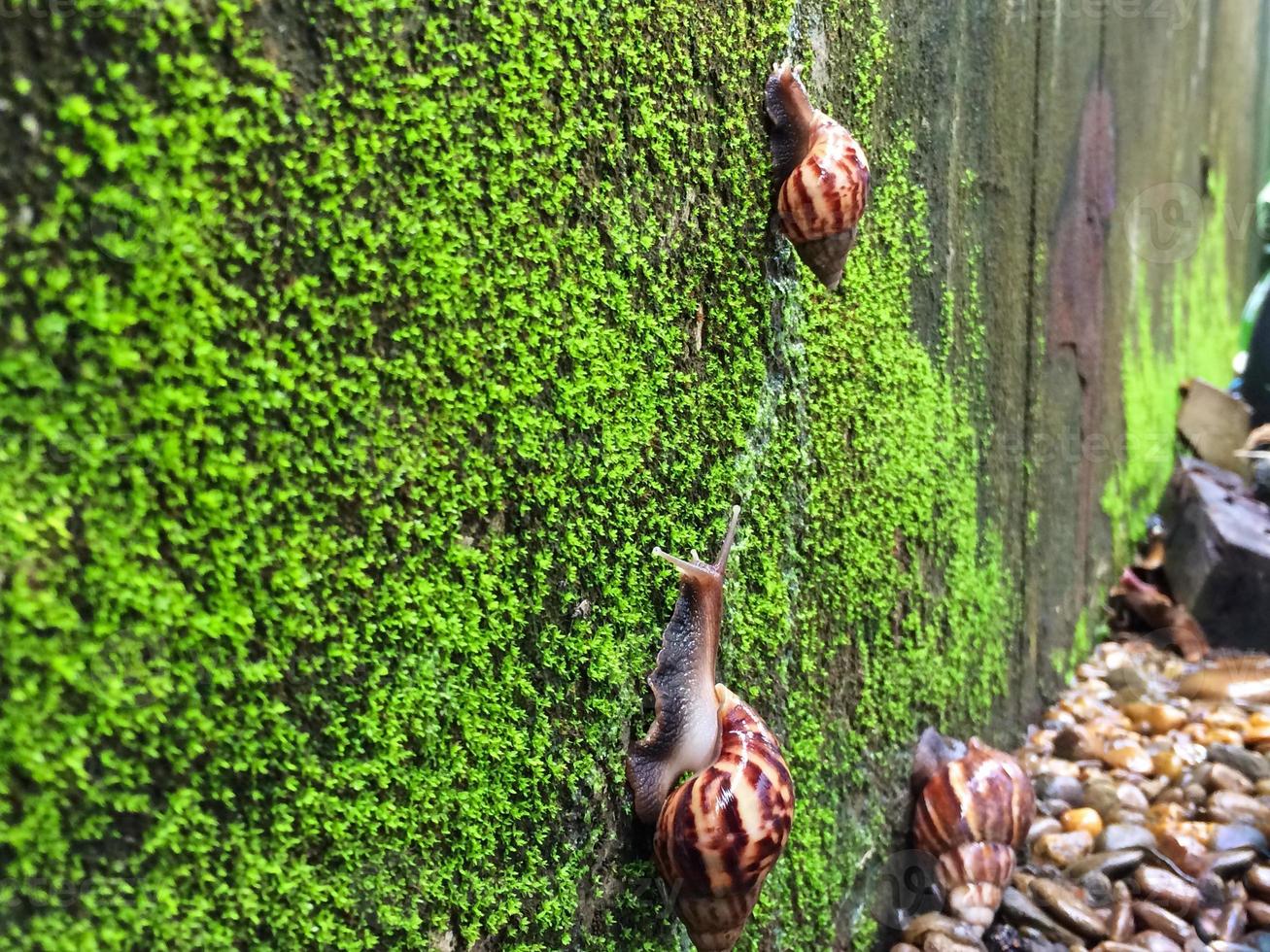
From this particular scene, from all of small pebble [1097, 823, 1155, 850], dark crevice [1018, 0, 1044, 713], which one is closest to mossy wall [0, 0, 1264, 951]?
small pebble [1097, 823, 1155, 850]

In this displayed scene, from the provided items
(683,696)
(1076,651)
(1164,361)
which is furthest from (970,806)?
(1164,361)

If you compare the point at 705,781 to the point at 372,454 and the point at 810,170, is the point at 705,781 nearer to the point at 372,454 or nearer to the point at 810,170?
the point at 372,454

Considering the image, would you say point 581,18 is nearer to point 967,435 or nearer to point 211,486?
point 211,486

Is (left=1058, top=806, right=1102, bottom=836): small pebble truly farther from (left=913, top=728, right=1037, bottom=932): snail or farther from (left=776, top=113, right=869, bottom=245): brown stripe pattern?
(left=776, top=113, right=869, bottom=245): brown stripe pattern

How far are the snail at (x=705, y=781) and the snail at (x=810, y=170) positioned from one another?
0.42 meters

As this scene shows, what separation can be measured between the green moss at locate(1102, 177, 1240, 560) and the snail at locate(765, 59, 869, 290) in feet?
6.75

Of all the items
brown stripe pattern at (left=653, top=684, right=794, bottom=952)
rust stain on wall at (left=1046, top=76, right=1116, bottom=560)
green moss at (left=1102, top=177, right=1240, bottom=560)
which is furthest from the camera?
green moss at (left=1102, top=177, right=1240, bottom=560)

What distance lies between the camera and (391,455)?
2.69 feet

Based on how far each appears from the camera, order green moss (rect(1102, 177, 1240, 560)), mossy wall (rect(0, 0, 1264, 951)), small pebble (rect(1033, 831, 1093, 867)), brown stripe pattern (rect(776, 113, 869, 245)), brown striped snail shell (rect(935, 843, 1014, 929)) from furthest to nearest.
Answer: green moss (rect(1102, 177, 1240, 560)) → small pebble (rect(1033, 831, 1093, 867)) → brown striped snail shell (rect(935, 843, 1014, 929)) → brown stripe pattern (rect(776, 113, 869, 245)) → mossy wall (rect(0, 0, 1264, 951))

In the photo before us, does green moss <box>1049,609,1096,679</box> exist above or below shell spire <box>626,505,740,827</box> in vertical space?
below

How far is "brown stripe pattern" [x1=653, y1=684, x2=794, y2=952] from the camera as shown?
38.5 inches

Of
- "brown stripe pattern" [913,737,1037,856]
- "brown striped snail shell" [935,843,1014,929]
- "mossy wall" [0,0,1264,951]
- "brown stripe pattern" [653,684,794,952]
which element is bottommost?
"brown striped snail shell" [935,843,1014,929]

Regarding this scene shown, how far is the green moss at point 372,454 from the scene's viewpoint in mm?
633

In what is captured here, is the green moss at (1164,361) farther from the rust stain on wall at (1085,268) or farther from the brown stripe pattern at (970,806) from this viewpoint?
the brown stripe pattern at (970,806)
